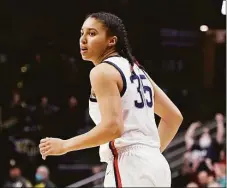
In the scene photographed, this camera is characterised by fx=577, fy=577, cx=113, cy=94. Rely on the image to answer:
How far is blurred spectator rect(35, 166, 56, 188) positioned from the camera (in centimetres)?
723

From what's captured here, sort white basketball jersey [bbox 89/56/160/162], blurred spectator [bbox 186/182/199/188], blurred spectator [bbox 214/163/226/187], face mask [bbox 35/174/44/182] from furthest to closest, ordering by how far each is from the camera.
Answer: blurred spectator [bbox 214/163/226/187], blurred spectator [bbox 186/182/199/188], face mask [bbox 35/174/44/182], white basketball jersey [bbox 89/56/160/162]

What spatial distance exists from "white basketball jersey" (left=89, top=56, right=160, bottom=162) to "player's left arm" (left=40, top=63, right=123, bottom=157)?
3.7 inches

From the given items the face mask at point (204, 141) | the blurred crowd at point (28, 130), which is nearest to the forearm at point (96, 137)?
the blurred crowd at point (28, 130)

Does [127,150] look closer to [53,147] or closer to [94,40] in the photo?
[53,147]

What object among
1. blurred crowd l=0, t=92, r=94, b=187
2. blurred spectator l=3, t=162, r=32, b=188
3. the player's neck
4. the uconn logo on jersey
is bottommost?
blurred spectator l=3, t=162, r=32, b=188

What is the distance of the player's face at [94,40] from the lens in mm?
2816

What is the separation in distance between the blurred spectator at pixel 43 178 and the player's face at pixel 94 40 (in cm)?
457

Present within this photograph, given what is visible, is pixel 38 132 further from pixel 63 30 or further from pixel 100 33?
pixel 100 33

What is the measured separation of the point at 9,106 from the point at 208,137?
9.42 feet

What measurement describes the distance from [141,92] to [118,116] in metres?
0.24

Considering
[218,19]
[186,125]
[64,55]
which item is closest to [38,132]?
[64,55]

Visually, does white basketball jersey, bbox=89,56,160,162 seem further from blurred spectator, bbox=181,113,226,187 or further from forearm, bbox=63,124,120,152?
blurred spectator, bbox=181,113,226,187

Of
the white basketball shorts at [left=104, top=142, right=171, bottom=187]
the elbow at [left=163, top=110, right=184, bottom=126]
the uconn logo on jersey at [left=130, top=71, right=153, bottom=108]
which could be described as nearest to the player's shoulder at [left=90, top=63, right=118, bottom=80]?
the uconn logo on jersey at [left=130, top=71, right=153, bottom=108]

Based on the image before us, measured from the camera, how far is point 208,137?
834cm
